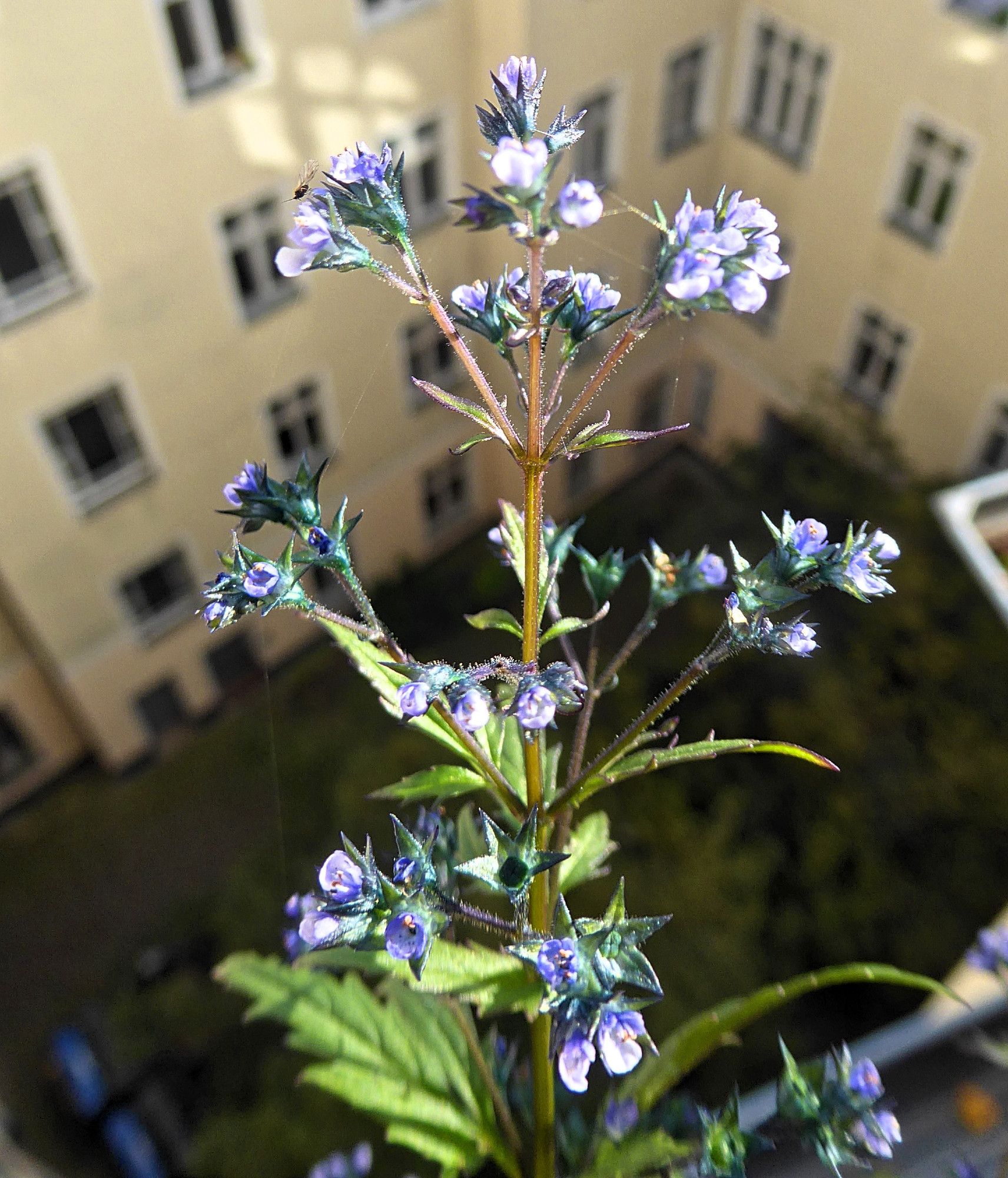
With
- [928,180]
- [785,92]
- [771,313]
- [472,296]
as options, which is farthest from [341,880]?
[771,313]

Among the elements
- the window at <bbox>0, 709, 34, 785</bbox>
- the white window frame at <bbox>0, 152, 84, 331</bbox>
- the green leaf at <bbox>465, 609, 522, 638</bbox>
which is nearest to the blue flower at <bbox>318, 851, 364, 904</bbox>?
the green leaf at <bbox>465, 609, 522, 638</bbox>

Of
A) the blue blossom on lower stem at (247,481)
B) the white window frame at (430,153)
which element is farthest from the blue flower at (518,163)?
the white window frame at (430,153)

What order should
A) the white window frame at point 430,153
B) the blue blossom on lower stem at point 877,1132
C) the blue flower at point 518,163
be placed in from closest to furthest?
the blue flower at point 518,163 < the blue blossom on lower stem at point 877,1132 < the white window frame at point 430,153

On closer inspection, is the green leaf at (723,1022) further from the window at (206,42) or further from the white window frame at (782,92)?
the white window frame at (782,92)

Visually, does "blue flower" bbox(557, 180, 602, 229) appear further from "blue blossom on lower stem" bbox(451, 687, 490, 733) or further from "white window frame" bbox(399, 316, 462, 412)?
"white window frame" bbox(399, 316, 462, 412)

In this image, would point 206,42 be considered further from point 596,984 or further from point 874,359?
point 596,984

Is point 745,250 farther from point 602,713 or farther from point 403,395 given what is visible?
point 403,395
